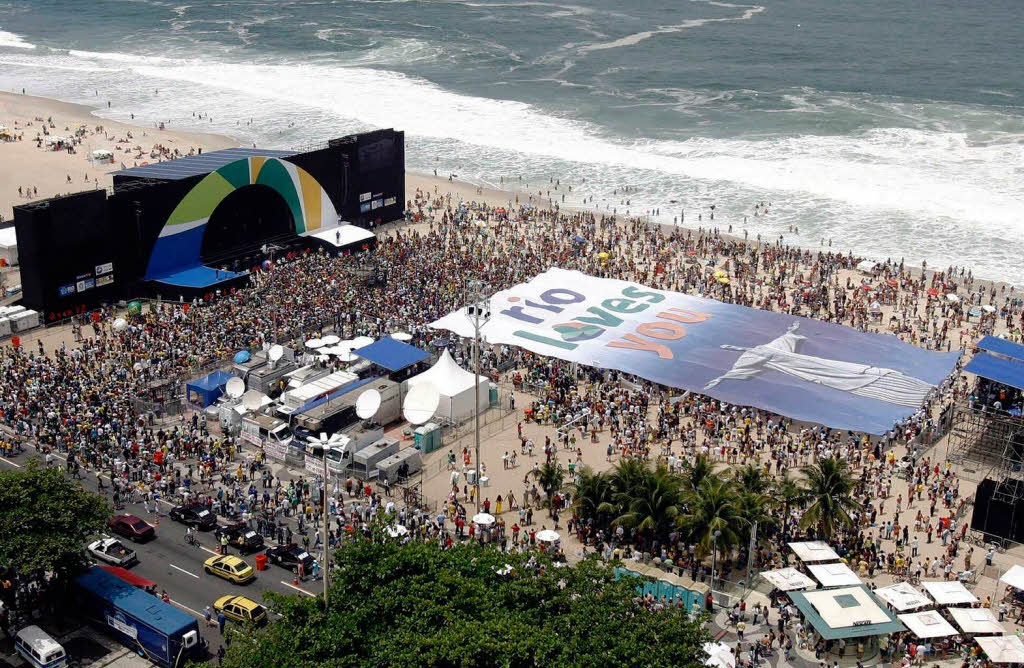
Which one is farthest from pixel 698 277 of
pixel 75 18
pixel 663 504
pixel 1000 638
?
pixel 75 18

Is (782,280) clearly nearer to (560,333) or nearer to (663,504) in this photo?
(560,333)

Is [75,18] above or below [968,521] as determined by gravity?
above

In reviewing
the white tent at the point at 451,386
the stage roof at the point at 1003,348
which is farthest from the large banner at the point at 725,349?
the white tent at the point at 451,386

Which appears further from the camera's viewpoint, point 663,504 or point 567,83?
point 567,83

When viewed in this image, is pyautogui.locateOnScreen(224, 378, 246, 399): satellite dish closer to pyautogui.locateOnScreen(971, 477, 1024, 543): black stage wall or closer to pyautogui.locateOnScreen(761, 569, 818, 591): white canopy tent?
pyautogui.locateOnScreen(761, 569, 818, 591): white canopy tent

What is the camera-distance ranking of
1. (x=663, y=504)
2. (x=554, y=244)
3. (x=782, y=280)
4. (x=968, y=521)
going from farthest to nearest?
(x=554, y=244)
(x=782, y=280)
(x=968, y=521)
(x=663, y=504)

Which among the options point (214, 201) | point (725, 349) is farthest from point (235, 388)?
point (725, 349)
